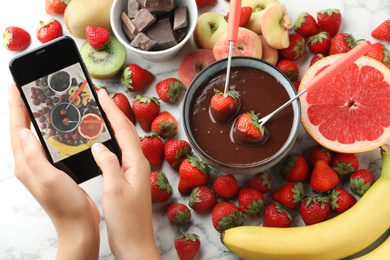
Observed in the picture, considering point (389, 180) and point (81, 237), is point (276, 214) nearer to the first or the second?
point (389, 180)

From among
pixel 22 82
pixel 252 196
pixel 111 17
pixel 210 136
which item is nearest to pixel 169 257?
pixel 252 196

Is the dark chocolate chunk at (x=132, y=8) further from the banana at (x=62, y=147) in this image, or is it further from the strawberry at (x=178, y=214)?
the strawberry at (x=178, y=214)

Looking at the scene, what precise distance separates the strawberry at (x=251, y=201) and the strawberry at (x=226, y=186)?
3cm

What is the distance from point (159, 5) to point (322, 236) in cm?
103

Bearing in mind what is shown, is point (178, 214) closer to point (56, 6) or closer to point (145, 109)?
point (145, 109)

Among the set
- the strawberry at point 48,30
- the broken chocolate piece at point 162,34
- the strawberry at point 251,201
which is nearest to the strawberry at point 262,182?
the strawberry at point 251,201

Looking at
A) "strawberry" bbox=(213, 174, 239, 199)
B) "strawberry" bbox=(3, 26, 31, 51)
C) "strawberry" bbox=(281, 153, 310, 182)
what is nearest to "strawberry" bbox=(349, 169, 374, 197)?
"strawberry" bbox=(281, 153, 310, 182)

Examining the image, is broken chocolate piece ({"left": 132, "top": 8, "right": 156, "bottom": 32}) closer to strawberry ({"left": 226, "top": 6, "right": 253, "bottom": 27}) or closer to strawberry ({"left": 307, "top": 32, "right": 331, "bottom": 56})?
strawberry ({"left": 226, "top": 6, "right": 253, "bottom": 27})

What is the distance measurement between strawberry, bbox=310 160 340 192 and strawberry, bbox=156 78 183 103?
1.98ft

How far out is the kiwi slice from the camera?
1.57 meters

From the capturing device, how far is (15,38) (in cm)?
163

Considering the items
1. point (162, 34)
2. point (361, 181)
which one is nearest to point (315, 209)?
point (361, 181)

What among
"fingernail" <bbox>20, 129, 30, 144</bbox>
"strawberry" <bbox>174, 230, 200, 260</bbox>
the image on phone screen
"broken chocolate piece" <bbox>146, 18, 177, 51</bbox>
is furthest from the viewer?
"broken chocolate piece" <bbox>146, 18, 177, 51</bbox>

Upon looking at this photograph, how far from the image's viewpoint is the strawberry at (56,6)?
1.65 metres
